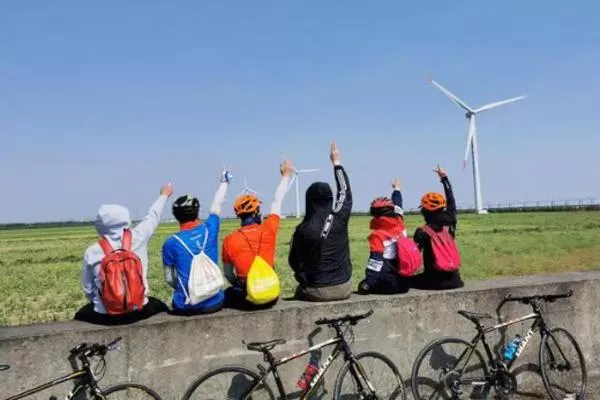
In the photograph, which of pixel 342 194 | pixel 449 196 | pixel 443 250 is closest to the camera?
pixel 342 194

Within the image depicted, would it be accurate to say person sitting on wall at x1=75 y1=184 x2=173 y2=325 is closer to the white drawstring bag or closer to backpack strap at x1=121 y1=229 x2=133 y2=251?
backpack strap at x1=121 y1=229 x2=133 y2=251

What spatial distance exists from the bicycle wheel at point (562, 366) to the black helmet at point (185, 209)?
3809 millimetres

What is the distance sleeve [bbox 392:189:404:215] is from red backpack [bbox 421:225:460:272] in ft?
1.20

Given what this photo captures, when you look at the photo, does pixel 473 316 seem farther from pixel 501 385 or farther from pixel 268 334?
pixel 268 334

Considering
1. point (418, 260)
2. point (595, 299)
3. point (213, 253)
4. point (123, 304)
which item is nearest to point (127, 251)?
point (123, 304)

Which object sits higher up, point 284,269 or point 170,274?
point 170,274

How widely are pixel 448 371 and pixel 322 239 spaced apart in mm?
1789

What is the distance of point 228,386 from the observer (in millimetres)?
5164

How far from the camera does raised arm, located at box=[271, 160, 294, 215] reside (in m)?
6.10

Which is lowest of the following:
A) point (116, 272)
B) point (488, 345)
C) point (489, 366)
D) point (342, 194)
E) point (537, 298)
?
point (489, 366)

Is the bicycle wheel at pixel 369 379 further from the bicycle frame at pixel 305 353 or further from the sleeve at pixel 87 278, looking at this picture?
the sleeve at pixel 87 278

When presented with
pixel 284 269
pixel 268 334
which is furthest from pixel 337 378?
pixel 284 269

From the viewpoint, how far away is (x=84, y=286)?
525 centimetres

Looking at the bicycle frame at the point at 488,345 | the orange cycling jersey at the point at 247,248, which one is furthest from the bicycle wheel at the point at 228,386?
the bicycle frame at the point at 488,345
